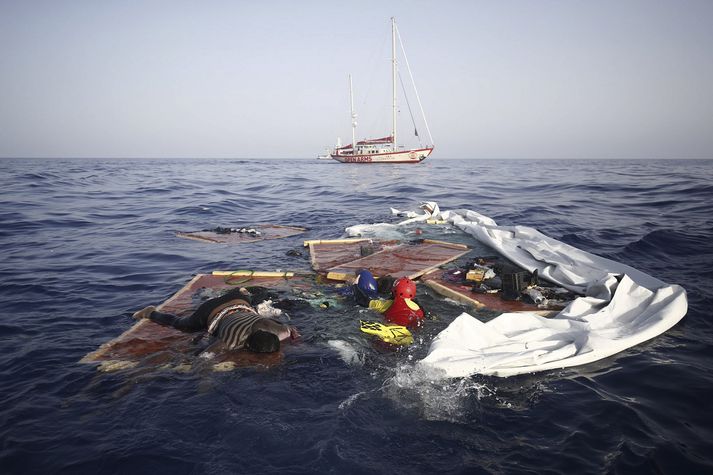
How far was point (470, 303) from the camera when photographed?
23.7 feet

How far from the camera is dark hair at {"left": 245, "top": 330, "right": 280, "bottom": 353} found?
5227mm

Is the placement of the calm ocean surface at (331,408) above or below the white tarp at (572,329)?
below

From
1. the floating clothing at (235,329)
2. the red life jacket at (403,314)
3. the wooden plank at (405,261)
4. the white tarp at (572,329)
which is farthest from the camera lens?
the wooden plank at (405,261)

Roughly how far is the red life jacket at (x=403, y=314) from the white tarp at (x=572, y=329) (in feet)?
2.91

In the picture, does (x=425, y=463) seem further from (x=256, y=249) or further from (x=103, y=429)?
(x=256, y=249)

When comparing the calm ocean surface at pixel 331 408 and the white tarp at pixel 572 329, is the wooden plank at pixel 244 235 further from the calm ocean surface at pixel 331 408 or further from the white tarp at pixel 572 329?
the white tarp at pixel 572 329

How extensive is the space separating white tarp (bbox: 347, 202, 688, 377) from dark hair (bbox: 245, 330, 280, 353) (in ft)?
6.34

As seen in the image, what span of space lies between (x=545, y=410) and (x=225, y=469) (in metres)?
3.25

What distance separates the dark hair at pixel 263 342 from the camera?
523 centimetres

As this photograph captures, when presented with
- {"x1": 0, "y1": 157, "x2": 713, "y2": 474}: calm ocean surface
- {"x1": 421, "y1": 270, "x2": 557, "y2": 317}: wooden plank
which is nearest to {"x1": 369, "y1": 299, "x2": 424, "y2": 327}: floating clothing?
{"x1": 0, "y1": 157, "x2": 713, "y2": 474}: calm ocean surface

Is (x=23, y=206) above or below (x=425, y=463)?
above

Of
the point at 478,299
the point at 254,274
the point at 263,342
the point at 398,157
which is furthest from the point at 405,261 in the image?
the point at 398,157

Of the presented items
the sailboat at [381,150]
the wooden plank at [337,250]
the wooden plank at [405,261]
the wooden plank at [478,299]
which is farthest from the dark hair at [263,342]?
the sailboat at [381,150]

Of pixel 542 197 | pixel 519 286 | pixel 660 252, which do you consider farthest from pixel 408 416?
pixel 542 197
